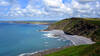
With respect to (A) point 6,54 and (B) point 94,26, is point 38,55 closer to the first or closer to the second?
(A) point 6,54

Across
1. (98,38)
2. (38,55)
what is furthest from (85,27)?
(38,55)

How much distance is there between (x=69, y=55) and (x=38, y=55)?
85.0 feet

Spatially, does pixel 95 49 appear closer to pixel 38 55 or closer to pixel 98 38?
pixel 38 55

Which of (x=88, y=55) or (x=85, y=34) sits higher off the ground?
(x=88, y=55)

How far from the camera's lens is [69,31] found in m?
154

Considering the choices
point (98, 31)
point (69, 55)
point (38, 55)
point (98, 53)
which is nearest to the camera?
point (98, 53)

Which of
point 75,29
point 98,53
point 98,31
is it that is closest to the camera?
point 98,53

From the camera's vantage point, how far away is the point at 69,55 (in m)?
48.1

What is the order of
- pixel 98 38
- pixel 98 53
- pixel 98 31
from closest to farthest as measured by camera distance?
1. pixel 98 53
2. pixel 98 38
3. pixel 98 31

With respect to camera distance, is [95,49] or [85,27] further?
[85,27]

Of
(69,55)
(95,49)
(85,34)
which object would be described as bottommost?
(85,34)

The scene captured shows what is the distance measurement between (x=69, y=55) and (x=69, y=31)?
108 m

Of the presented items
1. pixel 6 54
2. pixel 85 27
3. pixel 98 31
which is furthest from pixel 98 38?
pixel 6 54

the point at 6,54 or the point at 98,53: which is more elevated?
the point at 98,53
